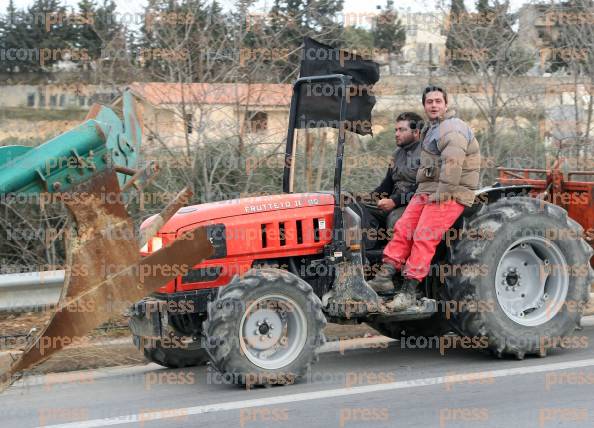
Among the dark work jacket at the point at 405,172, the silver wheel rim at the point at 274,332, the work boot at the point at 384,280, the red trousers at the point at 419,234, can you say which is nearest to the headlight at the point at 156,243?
the silver wheel rim at the point at 274,332

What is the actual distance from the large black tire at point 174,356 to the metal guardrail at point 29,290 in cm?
157

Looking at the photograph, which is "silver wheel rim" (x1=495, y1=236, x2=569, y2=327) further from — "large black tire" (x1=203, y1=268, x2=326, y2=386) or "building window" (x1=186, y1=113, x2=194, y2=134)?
"building window" (x1=186, y1=113, x2=194, y2=134)

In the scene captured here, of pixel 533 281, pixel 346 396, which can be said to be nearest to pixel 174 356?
pixel 346 396

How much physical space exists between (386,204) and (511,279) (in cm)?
138

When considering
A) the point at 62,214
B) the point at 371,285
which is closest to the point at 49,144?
the point at 371,285

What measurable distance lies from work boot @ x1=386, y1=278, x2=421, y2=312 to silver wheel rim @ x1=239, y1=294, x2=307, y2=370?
0.88 metres

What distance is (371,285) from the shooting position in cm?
806

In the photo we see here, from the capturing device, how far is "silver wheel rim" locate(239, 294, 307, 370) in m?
7.50

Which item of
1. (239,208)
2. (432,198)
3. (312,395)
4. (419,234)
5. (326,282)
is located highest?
(432,198)

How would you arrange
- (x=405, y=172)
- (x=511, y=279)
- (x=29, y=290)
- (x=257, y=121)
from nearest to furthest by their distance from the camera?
(x=405, y=172)
(x=511, y=279)
(x=29, y=290)
(x=257, y=121)

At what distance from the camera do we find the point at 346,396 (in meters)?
7.28

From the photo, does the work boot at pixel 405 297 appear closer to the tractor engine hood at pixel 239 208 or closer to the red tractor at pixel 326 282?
the red tractor at pixel 326 282

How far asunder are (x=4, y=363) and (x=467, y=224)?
4.07 m

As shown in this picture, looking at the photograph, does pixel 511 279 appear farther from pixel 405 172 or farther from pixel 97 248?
pixel 97 248
